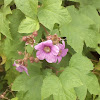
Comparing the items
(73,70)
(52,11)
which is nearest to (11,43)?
(52,11)

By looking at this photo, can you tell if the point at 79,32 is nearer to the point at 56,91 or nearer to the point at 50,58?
the point at 50,58

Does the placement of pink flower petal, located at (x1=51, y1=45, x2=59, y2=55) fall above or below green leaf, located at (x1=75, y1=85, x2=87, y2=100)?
above

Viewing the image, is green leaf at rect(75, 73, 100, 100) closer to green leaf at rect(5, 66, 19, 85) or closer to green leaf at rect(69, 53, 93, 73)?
green leaf at rect(69, 53, 93, 73)

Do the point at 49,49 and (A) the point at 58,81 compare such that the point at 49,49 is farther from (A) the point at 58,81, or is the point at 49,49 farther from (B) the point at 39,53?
(A) the point at 58,81

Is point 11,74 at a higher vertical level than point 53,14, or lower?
lower

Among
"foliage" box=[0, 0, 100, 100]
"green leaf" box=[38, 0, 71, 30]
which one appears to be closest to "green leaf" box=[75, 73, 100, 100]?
"foliage" box=[0, 0, 100, 100]

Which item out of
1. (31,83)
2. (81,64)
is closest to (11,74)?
(31,83)

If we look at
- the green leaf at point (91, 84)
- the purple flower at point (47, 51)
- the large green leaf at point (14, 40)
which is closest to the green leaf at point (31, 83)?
the large green leaf at point (14, 40)

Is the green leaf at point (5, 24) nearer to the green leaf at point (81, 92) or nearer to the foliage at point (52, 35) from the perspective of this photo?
the foliage at point (52, 35)
